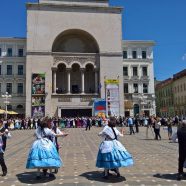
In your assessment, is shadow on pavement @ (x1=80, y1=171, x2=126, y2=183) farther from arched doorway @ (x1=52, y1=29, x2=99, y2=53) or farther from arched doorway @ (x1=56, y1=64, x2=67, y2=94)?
arched doorway @ (x1=52, y1=29, x2=99, y2=53)

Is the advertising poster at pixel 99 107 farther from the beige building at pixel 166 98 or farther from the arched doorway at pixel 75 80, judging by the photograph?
the beige building at pixel 166 98

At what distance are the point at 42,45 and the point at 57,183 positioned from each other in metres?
51.6

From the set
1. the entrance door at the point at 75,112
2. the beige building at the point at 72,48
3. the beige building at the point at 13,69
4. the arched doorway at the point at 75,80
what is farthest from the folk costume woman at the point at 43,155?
the beige building at the point at 13,69

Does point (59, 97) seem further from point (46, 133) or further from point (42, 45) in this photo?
point (46, 133)

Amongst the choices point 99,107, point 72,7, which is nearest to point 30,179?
point 99,107

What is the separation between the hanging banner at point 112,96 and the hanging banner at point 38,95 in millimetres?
11421

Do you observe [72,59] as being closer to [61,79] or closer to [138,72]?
[61,79]

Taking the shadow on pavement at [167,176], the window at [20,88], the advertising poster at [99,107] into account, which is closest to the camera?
the shadow on pavement at [167,176]

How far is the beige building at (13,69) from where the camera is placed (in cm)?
6688

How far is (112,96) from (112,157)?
161ft

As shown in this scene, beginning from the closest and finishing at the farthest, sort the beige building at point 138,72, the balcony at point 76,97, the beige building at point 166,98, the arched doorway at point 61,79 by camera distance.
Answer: the balcony at point 76,97 → the arched doorway at point 61,79 → the beige building at point 138,72 → the beige building at point 166,98

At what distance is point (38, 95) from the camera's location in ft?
188

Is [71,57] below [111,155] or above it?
above

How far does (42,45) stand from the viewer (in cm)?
5906
